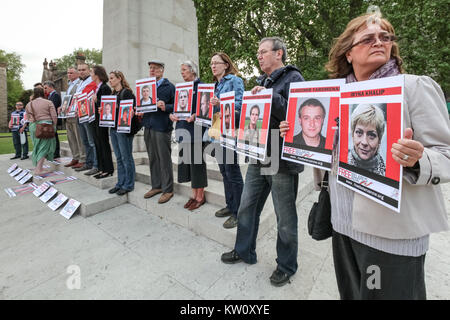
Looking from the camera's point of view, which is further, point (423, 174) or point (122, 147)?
point (122, 147)

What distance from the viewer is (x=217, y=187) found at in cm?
370

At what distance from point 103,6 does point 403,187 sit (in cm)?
820

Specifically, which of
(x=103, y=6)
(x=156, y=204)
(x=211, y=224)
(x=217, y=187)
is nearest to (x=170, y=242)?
(x=211, y=224)

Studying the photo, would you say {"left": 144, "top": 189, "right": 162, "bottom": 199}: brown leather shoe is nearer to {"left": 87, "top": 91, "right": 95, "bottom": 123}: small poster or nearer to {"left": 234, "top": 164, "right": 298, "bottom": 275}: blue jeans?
{"left": 87, "top": 91, "right": 95, "bottom": 123}: small poster

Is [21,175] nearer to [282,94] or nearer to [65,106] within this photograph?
[65,106]

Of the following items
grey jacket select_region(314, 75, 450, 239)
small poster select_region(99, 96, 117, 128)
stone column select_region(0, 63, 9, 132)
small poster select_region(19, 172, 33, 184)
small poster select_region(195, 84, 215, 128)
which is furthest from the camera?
stone column select_region(0, 63, 9, 132)

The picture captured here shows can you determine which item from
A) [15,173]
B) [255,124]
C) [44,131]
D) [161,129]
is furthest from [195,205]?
[15,173]

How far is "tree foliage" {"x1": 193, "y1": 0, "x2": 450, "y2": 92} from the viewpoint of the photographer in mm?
7266

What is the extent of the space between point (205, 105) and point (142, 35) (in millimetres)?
4614

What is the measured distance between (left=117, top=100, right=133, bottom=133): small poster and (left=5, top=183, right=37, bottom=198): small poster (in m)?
3.14

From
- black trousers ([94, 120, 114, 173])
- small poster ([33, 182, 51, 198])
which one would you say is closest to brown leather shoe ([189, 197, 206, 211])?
black trousers ([94, 120, 114, 173])

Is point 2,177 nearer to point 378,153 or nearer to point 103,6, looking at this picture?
point 103,6

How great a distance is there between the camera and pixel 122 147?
12.4ft

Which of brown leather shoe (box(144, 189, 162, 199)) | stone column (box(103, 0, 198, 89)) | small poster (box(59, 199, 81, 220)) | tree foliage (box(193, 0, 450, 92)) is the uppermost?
tree foliage (box(193, 0, 450, 92))
